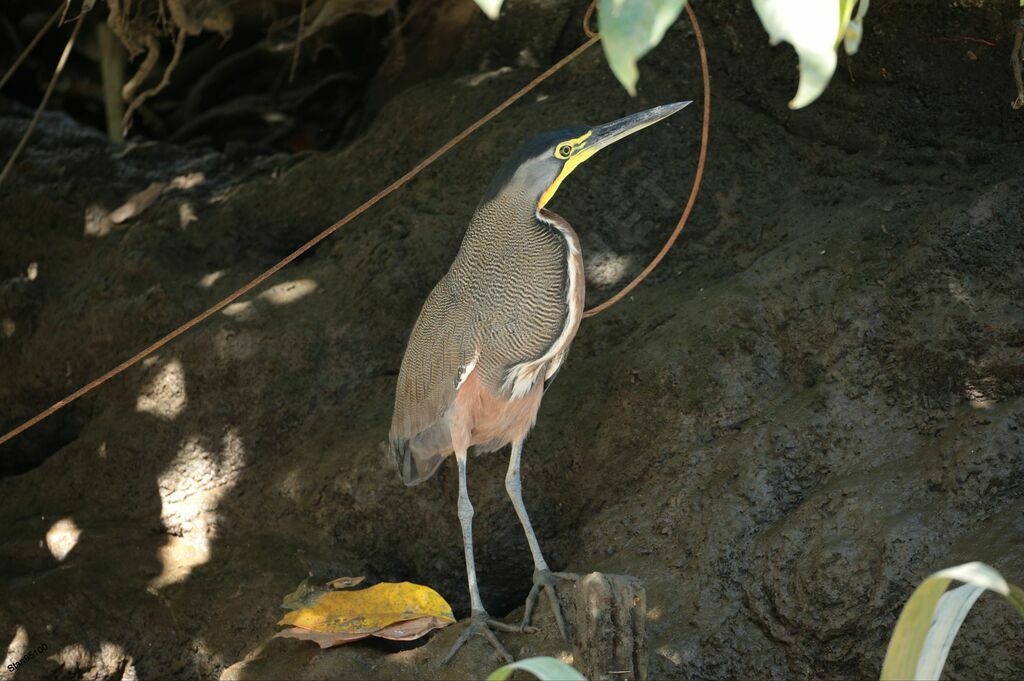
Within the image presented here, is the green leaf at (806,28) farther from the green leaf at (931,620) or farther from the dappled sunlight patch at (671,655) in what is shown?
the dappled sunlight patch at (671,655)

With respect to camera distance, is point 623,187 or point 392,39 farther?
point 392,39

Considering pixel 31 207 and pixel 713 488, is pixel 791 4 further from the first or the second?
pixel 31 207

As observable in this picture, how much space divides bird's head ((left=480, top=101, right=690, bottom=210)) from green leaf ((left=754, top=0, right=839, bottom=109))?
209cm

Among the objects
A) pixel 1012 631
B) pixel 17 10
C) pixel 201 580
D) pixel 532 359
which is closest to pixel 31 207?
pixel 17 10

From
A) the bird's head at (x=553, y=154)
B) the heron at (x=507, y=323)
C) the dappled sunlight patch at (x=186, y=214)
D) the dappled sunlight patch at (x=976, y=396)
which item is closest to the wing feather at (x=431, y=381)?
the heron at (x=507, y=323)

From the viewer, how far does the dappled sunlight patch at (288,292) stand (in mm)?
4582

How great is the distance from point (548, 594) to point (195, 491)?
5.48ft

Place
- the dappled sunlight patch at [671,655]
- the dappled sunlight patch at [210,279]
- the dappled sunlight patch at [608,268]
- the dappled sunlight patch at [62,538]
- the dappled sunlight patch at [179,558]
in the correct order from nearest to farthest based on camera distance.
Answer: the dappled sunlight patch at [671,655]
the dappled sunlight patch at [179,558]
the dappled sunlight patch at [62,538]
the dappled sunlight patch at [608,268]
the dappled sunlight patch at [210,279]

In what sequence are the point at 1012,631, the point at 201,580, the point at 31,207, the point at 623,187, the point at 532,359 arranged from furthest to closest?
1. the point at 31,207
2. the point at 623,187
3. the point at 201,580
4. the point at 532,359
5. the point at 1012,631

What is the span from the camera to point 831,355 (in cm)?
361

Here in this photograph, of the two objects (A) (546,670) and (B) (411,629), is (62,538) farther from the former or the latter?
(A) (546,670)

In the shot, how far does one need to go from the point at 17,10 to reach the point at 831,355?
16.5 feet

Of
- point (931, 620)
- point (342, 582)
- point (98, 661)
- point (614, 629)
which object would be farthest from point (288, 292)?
point (931, 620)

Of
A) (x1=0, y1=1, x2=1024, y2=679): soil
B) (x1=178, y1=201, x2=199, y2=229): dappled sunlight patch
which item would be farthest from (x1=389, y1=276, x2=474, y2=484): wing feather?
(x1=178, y1=201, x2=199, y2=229): dappled sunlight patch
